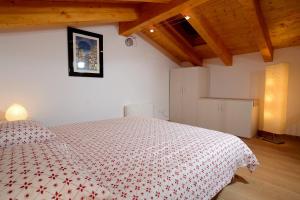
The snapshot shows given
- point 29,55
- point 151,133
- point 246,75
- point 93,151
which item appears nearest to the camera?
point 93,151

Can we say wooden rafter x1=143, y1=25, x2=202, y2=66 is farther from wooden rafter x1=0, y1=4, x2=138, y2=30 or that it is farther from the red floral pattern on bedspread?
the red floral pattern on bedspread

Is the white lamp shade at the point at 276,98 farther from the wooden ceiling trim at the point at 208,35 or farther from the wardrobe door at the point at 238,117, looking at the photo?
the wooden ceiling trim at the point at 208,35

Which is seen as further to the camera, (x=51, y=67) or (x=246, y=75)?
(x=246, y=75)

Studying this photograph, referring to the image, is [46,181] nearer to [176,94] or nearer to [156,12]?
[156,12]

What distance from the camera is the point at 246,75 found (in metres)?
4.23

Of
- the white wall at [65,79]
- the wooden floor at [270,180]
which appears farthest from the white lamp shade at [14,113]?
the wooden floor at [270,180]

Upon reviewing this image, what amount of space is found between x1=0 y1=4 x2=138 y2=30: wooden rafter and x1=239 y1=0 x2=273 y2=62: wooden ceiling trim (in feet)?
6.15

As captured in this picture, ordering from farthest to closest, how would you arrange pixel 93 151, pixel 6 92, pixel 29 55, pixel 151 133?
pixel 29 55 < pixel 6 92 < pixel 151 133 < pixel 93 151

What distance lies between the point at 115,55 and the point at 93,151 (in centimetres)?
263

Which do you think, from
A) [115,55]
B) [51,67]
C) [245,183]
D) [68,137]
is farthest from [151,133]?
[115,55]

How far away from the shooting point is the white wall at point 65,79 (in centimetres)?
249

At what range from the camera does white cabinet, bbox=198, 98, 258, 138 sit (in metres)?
3.72

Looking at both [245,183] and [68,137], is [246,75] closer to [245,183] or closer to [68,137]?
[245,183]

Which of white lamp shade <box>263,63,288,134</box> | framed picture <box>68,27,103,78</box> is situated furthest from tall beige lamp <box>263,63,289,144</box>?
framed picture <box>68,27,103,78</box>
